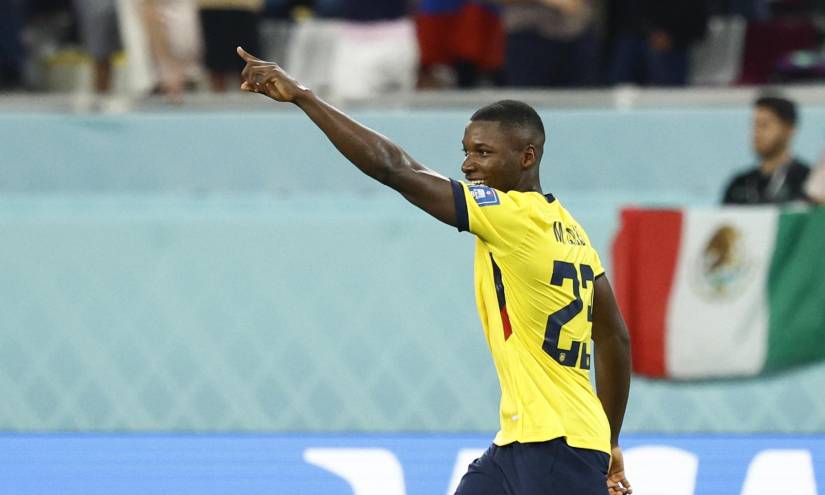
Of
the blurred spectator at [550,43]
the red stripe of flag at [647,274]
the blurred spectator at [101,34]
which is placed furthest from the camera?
the blurred spectator at [101,34]

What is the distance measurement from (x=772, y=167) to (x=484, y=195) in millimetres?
3724

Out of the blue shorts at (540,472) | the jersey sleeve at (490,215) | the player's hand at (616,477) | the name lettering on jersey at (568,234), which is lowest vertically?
the player's hand at (616,477)

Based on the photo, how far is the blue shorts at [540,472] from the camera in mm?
3754

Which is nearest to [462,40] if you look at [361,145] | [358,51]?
[358,51]

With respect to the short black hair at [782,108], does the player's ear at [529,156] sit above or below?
above

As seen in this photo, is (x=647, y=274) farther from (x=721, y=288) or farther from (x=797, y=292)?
(x=797, y=292)

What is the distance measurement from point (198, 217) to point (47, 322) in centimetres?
90

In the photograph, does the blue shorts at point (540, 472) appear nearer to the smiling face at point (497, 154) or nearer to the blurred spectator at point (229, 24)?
the smiling face at point (497, 154)

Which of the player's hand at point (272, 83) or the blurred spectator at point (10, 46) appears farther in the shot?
the blurred spectator at point (10, 46)

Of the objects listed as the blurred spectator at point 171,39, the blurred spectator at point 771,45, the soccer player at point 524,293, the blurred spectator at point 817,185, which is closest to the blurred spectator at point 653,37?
the blurred spectator at point 771,45

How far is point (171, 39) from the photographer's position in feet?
27.2

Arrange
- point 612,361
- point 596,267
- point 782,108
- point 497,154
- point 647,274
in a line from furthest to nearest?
point 782,108, point 647,274, point 612,361, point 596,267, point 497,154

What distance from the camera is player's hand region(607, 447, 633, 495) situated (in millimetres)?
4168

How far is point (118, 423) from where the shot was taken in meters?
6.90
